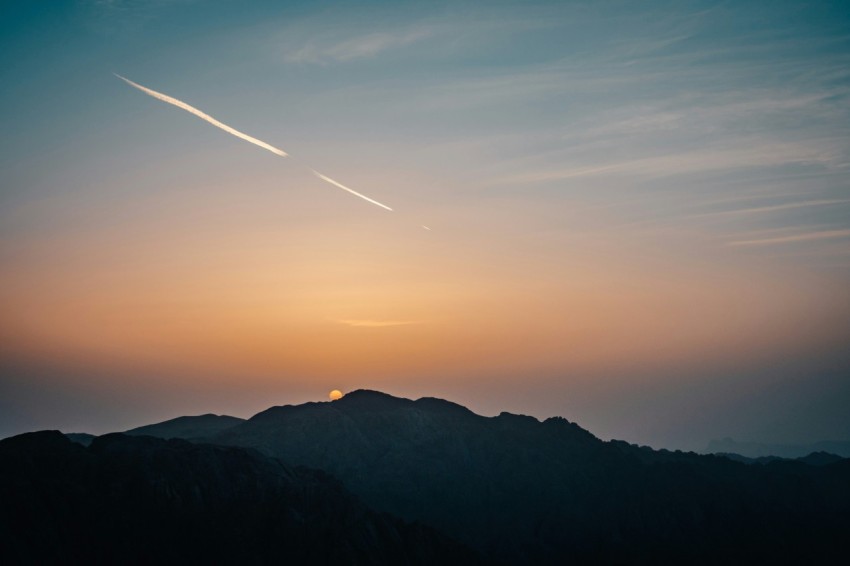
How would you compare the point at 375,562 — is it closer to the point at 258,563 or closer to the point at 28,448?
the point at 258,563

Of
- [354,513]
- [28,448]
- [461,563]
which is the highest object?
[28,448]

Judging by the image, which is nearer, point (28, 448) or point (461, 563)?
point (28, 448)

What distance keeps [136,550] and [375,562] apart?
51522 mm

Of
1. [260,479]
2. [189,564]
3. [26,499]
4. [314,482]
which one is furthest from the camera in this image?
[314,482]

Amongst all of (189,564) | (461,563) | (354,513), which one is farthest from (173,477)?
(461,563)

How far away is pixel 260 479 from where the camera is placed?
534 feet

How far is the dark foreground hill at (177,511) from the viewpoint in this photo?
129m

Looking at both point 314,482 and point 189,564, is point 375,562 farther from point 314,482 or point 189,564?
point 189,564

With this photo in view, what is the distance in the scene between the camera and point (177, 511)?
144375 mm

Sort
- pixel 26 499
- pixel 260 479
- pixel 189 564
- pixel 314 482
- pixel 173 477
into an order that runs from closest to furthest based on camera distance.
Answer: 1. pixel 26 499
2. pixel 189 564
3. pixel 173 477
4. pixel 260 479
5. pixel 314 482

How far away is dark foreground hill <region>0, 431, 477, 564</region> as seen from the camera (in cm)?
12875

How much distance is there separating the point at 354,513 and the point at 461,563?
1232 inches

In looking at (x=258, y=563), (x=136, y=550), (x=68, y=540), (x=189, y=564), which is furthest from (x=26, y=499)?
(x=258, y=563)

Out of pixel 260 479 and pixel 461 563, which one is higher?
pixel 260 479
